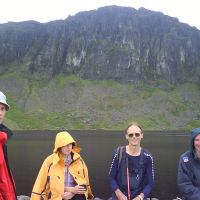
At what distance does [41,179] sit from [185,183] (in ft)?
15.3

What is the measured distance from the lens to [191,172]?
11586 mm

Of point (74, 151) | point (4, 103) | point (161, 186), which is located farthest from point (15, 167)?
point (4, 103)

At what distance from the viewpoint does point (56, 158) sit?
12.2 meters

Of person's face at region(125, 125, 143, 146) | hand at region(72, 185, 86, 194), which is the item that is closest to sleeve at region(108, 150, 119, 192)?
person's face at region(125, 125, 143, 146)

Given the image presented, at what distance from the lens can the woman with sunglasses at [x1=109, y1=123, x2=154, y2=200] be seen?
1249 centimetres

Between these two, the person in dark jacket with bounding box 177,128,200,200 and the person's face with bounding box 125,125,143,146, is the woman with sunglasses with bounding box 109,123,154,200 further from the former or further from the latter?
the person in dark jacket with bounding box 177,128,200,200

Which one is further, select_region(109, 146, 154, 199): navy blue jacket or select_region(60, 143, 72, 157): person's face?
select_region(109, 146, 154, 199): navy blue jacket

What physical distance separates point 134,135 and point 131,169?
1179 millimetres

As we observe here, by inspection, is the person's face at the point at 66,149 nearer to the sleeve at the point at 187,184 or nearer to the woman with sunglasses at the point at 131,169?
the woman with sunglasses at the point at 131,169

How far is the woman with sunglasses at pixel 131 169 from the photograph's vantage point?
12492 mm

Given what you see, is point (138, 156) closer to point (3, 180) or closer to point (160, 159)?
point (3, 180)

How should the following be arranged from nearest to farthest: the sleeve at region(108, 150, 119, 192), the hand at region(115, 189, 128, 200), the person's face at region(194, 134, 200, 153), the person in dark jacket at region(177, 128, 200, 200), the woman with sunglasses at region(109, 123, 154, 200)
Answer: the person's face at region(194, 134, 200, 153), the person in dark jacket at region(177, 128, 200, 200), the hand at region(115, 189, 128, 200), the woman with sunglasses at region(109, 123, 154, 200), the sleeve at region(108, 150, 119, 192)

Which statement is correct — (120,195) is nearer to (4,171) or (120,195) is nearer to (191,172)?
(191,172)

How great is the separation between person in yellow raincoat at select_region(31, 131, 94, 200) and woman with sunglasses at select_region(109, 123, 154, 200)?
1142 millimetres
